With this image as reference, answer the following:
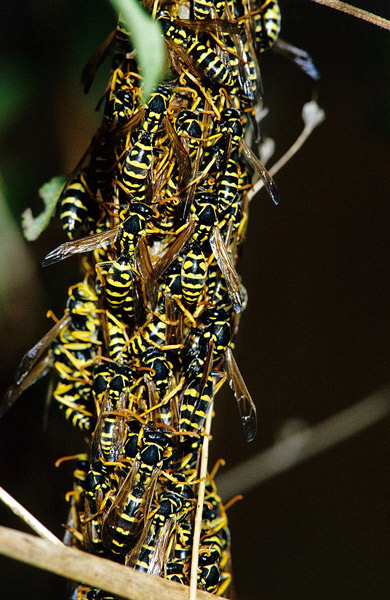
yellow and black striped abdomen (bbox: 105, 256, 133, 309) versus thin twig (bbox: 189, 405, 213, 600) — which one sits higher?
yellow and black striped abdomen (bbox: 105, 256, 133, 309)

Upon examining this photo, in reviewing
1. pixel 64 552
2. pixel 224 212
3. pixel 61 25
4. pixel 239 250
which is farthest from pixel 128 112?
pixel 61 25

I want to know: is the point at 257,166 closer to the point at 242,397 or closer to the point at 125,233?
the point at 125,233

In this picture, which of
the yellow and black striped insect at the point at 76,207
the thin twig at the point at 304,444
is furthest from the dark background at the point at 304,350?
the yellow and black striped insect at the point at 76,207

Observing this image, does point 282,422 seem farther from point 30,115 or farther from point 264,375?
point 30,115

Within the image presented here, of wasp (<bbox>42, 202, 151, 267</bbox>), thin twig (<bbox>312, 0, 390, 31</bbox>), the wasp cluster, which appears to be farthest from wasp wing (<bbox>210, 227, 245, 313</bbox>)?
thin twig (<bbox>312, 0, 390, 31</bbox>)

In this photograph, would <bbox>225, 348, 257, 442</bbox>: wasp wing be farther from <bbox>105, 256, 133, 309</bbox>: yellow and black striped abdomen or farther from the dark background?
the dark background

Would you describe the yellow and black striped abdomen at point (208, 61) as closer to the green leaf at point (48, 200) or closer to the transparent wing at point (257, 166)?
the transparent wing at point (257, 166)
